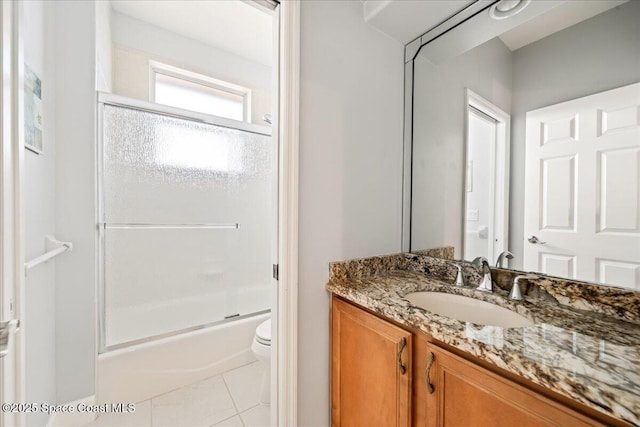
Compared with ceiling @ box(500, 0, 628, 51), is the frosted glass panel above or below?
below

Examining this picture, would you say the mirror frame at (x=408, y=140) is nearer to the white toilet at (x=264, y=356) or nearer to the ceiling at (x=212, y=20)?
the white toilet at (x=264, y=356)

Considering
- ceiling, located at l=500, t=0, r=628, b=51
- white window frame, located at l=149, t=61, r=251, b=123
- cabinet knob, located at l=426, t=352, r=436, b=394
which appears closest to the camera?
cabinet knob, located at l=426, t=352, r=436, b=394

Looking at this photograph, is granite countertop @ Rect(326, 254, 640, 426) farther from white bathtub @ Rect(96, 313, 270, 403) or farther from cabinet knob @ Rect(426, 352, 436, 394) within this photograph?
white bathtub @ Rect(96, 313, 270, 403)

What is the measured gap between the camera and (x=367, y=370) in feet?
3.27

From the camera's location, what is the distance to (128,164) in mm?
1781

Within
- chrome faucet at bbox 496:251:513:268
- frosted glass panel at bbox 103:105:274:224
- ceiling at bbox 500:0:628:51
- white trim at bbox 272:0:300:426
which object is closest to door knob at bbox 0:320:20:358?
white trim at bbox 272:0:300:426

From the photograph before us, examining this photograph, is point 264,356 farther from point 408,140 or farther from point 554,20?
point 554,20

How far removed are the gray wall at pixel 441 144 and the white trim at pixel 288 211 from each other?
735 millimetres

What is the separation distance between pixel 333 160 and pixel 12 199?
995 mm

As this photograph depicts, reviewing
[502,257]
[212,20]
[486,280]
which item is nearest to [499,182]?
[502,257]

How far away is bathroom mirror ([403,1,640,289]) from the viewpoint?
839 millimetres

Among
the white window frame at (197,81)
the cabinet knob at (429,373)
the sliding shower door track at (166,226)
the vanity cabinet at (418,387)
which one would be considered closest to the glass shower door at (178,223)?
the sliding shower door track at (166,226)

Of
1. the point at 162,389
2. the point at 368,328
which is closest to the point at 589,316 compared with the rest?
the point at 368,328

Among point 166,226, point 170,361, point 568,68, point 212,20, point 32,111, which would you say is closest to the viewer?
point 568,68
